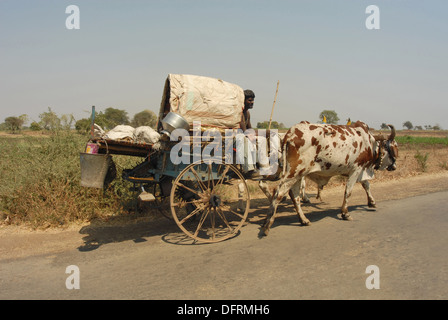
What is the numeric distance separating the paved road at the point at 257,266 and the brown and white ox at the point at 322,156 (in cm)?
74

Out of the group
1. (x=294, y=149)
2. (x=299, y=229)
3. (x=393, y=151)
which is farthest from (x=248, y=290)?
(x=393, y=151)

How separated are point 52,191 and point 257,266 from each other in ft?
15.0

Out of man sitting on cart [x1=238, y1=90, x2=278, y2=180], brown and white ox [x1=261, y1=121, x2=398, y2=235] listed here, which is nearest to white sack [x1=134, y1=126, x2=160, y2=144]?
man sitting on cart [x1=238, y1=90, x2=278, y2=180]

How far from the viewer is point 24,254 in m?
4.98

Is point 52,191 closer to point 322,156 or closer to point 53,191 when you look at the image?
point 53,191

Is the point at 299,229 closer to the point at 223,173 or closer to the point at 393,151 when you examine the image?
the point at 223,173

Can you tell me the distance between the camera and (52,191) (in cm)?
662

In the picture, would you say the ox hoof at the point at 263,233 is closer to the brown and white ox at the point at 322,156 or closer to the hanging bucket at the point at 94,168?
the brown and white ox at the point at 322,156

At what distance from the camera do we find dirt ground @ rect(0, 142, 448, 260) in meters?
5.36

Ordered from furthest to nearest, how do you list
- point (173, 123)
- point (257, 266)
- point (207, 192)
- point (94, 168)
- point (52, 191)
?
point (52, 191) < point (207, 192) < point (173, 123) < point (94, 168) < point (257, 266)

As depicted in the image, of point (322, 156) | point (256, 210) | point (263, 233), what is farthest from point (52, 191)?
point (322, 156)

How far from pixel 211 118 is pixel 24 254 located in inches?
142

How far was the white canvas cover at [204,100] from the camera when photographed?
17.6 feet

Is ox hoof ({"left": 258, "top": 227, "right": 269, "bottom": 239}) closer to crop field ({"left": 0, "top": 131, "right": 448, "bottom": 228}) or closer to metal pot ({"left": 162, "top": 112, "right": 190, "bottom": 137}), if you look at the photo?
metal pot ({"left": 162, "top": 112, "right": 190, "bottom": 137})
